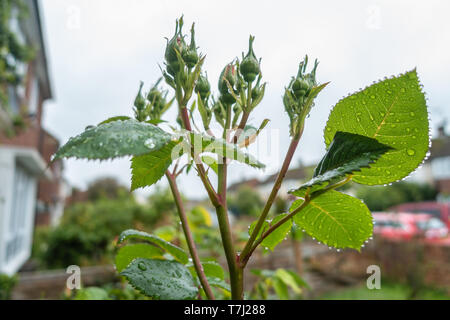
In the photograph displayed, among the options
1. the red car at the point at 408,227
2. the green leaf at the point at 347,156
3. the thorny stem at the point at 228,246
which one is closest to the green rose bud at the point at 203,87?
the thorny stem at the point at 228,246

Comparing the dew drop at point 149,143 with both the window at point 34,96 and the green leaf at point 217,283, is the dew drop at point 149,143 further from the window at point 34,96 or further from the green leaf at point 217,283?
the window at point 34,96

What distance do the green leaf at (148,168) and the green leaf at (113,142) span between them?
0.10m

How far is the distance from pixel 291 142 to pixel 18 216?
1206 cm

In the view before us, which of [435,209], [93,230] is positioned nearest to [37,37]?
[93,230]

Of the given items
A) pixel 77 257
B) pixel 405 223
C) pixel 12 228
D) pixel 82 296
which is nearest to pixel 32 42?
pixel 12 228

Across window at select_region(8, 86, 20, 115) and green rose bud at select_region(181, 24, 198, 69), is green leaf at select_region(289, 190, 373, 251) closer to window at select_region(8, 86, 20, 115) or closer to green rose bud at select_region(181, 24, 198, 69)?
green rose bud at select_region(181, 24, 198, 69)

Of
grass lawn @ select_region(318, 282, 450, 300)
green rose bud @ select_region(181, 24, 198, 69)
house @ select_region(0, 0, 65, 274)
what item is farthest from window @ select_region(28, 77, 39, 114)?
green rose bud @ select_region(181, 24, 198, 69)

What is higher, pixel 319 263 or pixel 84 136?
pixel 84 136

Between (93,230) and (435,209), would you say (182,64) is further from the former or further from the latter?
(435,209)

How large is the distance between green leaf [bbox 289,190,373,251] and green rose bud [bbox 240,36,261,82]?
23cm

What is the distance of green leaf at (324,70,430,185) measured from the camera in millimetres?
488
